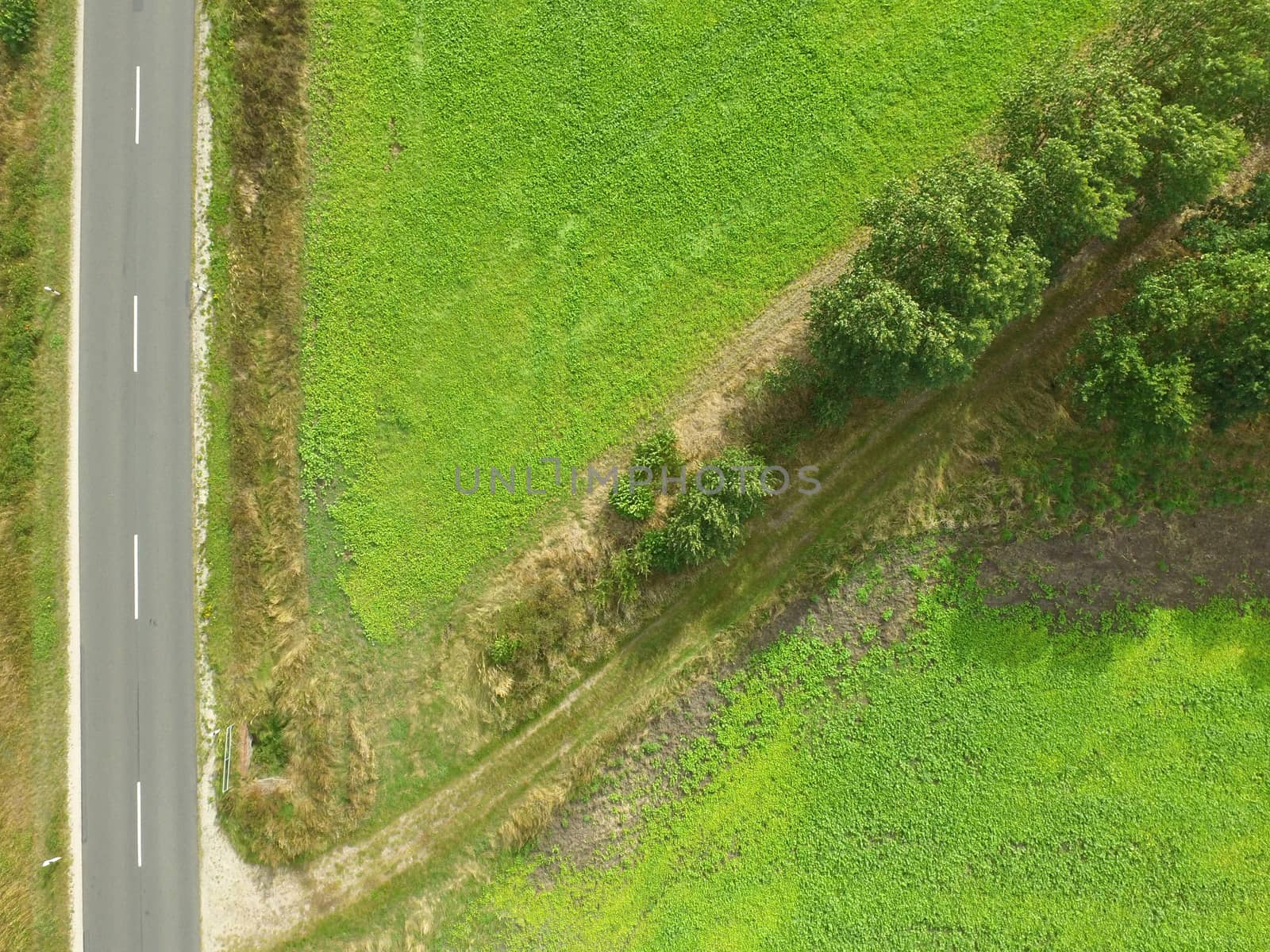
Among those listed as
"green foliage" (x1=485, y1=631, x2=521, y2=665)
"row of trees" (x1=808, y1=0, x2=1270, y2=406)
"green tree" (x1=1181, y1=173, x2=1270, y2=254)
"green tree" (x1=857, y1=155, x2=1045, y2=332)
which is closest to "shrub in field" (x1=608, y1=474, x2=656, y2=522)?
"green foliage" (x1=485, y1=631, x2=521, y2=665)

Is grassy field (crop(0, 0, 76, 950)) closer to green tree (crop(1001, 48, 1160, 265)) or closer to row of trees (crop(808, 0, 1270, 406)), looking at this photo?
row of trees (crop(808, 0, 1270, 406))

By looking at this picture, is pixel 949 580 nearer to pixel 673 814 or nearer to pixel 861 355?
pixel 861 355

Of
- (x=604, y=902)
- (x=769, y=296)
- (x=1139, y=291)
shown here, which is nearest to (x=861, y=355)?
(x=769, y=296)

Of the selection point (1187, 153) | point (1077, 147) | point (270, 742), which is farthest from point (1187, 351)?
point (270, 742)

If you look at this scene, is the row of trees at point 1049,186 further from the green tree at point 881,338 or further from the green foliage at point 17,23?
the green foliage at point 17,23

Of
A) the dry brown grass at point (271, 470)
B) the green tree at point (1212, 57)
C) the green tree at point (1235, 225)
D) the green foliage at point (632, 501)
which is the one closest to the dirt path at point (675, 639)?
the dry brown grass at point (271, 470)

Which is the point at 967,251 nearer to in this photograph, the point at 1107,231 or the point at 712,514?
the point at 1107,231

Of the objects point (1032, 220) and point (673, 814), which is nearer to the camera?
point (1032, 220)
